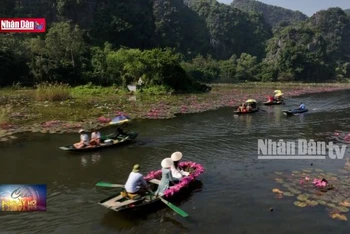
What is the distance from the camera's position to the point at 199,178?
43.5 ft

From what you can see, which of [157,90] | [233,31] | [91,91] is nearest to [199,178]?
[157,90]

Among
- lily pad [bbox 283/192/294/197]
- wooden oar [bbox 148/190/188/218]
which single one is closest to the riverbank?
wooden oar [bbox 148/190/188/218]

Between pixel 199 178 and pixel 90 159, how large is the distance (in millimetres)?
5080

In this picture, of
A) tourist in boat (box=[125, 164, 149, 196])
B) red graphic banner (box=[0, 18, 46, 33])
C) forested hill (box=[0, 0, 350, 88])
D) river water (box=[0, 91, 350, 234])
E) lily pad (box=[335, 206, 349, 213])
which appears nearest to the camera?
river water (box=[0, 91, 350, 234])

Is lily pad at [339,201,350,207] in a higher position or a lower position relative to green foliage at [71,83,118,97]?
lower

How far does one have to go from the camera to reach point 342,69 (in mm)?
103875

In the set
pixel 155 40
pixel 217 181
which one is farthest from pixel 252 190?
pixel 155 40

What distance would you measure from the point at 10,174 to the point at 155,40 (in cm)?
8171

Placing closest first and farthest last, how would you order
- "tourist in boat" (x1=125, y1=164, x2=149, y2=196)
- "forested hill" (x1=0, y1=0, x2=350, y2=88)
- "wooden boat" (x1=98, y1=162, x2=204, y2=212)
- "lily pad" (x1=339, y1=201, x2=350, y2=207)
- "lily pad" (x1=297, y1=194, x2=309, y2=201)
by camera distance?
"wooden boat" (x1=98, y1=162, x2=204, y2=212) < "tourist in boat" (x1=125, y1=164, x2=149, y2=196) < "lily pad" (x1=339, y1=201, x2=350, y2=207) < "lily pad" (x1=297, y1=194, x2=309, y2=201) < "forested hill" (x1=0, y1=0, x2=350, y2=88)

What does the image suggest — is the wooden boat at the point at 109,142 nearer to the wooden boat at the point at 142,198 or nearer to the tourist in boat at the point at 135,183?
the wooden boat at the point at 142,198

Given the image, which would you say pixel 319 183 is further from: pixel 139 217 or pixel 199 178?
pixel 139 217

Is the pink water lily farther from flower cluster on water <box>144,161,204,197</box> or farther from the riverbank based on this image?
the riverbank

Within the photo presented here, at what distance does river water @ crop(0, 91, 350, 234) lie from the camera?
31.3 feet

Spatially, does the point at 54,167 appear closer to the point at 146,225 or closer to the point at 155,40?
the point at 146,225
